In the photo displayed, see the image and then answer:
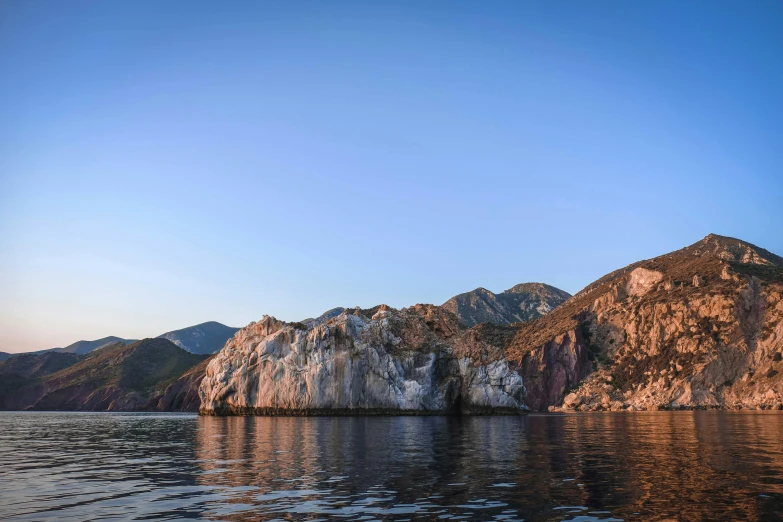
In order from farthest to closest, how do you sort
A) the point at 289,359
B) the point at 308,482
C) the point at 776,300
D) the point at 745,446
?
the point at 776,300, the point at 289,359, the point at 745,446, the point at 308,482

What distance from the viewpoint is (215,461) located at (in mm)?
38562

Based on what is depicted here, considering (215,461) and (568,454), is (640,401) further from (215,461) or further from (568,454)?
(215,461)

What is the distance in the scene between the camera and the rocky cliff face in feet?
402

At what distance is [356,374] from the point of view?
407ft

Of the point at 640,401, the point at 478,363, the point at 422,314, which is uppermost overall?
the point at 422,314

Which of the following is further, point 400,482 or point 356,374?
point 356,374

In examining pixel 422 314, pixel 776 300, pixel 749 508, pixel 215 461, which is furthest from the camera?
pixel 776 300

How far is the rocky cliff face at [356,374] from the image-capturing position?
123 meters

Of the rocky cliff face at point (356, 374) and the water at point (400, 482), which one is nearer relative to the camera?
the water at point (400, 482)

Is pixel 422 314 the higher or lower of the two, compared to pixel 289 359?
higher

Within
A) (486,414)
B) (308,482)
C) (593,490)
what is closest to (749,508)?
(593,490)

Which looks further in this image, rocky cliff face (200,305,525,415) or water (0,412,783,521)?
rocky cliff face (200,305,525,415)

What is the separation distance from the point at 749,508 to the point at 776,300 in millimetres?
187054

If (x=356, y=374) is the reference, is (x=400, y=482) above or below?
below
